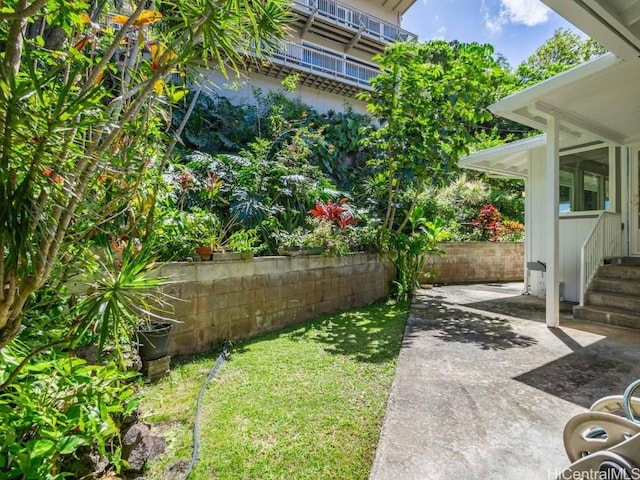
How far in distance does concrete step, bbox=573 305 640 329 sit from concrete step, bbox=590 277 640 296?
0.39 metres

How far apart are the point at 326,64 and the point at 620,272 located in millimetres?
13201

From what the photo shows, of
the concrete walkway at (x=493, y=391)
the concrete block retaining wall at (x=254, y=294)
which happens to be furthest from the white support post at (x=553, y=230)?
the concrete block retaining wall at (x=254, y=294)

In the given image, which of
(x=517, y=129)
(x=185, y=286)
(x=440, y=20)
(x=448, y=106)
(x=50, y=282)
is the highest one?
(x=440, y=20)

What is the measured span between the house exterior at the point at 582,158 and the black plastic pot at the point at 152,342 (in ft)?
15.0

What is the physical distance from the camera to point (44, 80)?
3.61 ft

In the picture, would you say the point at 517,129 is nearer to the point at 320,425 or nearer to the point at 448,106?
the point at 448,106

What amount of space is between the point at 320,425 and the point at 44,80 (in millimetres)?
2444

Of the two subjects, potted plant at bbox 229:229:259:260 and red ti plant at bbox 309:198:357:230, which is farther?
red ti plant at bbox 309:198:357:230

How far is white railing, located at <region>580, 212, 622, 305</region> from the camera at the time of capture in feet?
17.7

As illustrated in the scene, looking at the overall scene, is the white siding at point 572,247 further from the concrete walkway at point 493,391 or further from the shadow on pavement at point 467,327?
the shadow on pavement at point 467,327

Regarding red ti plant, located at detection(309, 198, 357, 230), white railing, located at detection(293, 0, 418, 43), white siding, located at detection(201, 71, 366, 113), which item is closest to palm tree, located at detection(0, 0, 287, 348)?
red ti plant, located at detection(309, 198, 357, 230)

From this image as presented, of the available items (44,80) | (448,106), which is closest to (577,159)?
(448,106)

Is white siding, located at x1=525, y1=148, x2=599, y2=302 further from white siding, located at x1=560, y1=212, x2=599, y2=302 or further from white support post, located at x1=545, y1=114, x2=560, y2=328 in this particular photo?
white support post, located at x1=545, y1=114, x2=560, y2=328

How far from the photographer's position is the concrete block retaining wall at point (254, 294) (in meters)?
3.66
